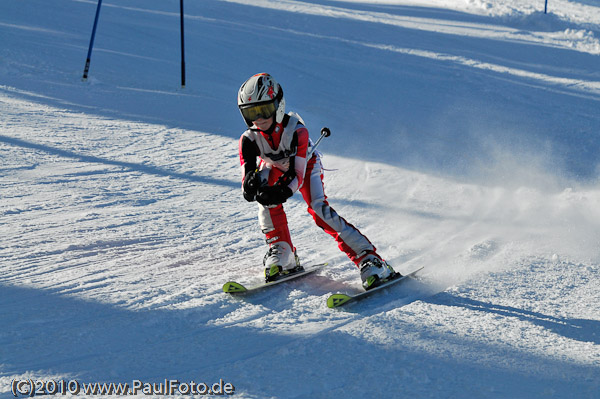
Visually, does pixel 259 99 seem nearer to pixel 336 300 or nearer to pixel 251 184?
pixel 251 184

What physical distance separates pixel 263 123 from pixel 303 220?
1884mm

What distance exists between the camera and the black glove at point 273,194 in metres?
3.96

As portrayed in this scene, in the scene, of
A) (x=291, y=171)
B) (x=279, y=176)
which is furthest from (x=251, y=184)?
(x=279, y=176)

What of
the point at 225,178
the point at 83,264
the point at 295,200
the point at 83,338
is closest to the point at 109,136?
the point at 225,178

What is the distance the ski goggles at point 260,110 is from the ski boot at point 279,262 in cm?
94

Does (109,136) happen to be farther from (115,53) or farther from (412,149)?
A: (115,53)

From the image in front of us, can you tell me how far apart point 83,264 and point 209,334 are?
4.61 feet

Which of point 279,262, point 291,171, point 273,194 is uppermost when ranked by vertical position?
point 291,171

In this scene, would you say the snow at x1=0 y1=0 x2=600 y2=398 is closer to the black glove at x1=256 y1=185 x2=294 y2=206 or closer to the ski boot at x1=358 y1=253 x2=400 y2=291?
the ski boot at x1=358 y1=253 x2=400 y2=291

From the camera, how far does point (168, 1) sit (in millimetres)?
17750

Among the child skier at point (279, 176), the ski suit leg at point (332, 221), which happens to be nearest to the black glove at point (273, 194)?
the child skier at point (279, 176)

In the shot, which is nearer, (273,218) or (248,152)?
(248,152)

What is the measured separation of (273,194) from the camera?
3965 mm

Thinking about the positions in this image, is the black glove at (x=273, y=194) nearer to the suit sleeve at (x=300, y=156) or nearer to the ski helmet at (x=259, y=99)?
the suit sleeve at (x=300, y=156)
